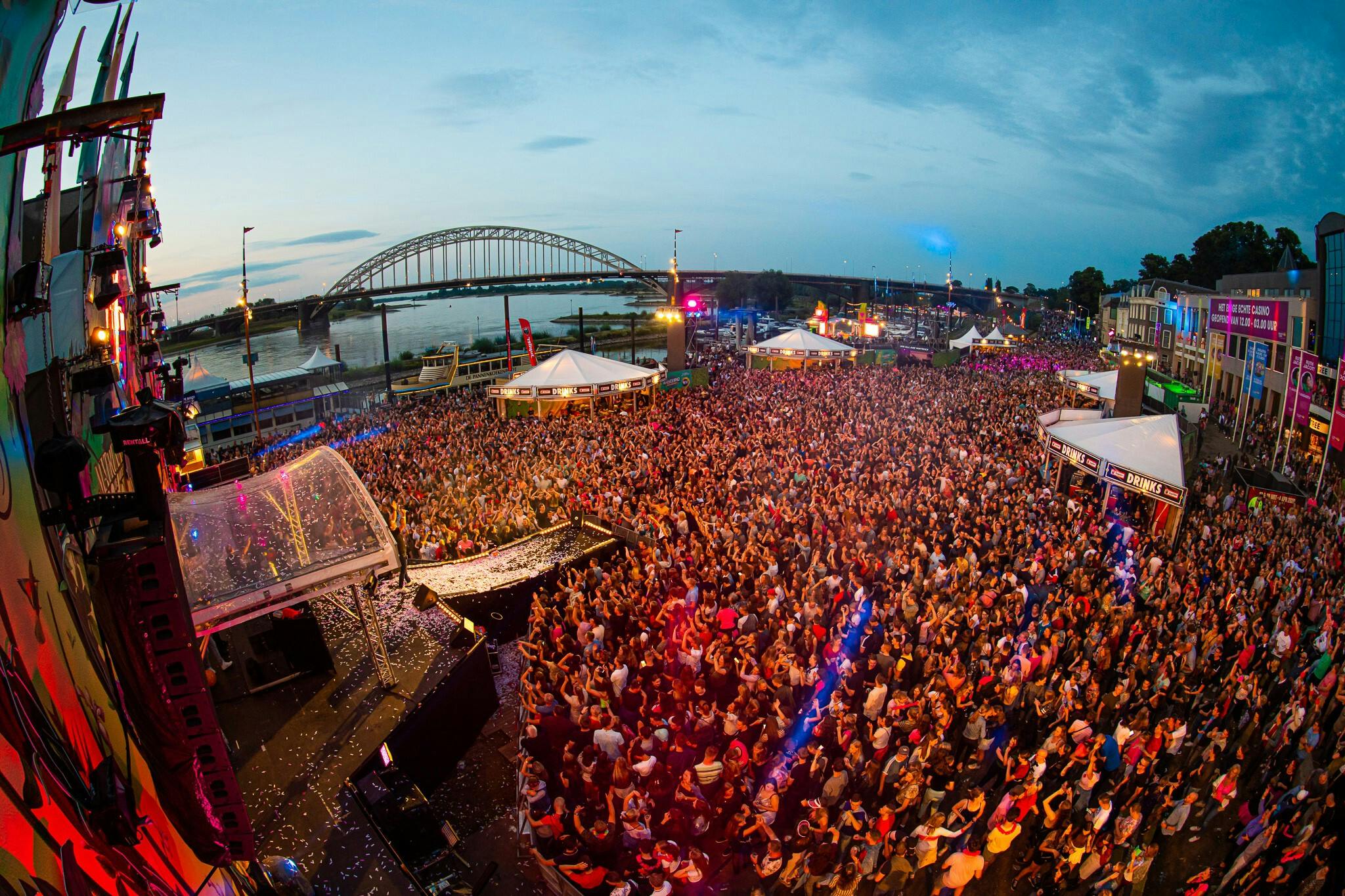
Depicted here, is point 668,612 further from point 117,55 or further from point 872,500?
point 117,55

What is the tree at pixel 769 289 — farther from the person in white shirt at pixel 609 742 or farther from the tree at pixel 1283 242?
the person in white shirt at pixel 609 742

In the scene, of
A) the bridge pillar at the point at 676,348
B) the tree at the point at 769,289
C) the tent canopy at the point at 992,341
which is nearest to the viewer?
the bridge pillar at the point at 676,348

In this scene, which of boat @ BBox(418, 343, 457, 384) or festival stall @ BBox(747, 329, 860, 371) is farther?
festival stall @ BBox(747, 329, 860, 371)

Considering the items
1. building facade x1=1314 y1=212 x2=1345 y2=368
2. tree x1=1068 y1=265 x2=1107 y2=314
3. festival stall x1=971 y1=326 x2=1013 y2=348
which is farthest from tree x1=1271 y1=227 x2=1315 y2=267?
building facade x1=1314 y1=212 x2=1345 y2=368

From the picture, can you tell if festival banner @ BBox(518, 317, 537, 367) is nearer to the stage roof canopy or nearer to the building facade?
the stage roof canopy

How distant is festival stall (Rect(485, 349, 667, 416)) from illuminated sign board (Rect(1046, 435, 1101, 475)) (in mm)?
13096

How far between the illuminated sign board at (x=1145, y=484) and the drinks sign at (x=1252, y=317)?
21.6 m

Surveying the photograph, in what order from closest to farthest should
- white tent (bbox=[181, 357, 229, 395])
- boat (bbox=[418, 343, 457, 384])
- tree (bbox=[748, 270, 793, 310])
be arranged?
white tent (bbox=[181, 357, 229, 395]), boat (bbox=[418, 343, 457, 384]), tree (bbox=[748, 270, 793, 310])

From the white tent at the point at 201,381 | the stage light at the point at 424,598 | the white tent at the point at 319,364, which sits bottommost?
the stage light at the point at 424,598

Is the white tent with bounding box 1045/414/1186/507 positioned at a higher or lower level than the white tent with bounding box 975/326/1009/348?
lower

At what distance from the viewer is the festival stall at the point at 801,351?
1281 inches

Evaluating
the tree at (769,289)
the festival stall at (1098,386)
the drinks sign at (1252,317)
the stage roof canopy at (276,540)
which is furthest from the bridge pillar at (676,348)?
the tree at (769,289)

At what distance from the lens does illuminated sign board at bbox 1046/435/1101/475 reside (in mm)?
12836

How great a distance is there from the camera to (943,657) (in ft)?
25.2
